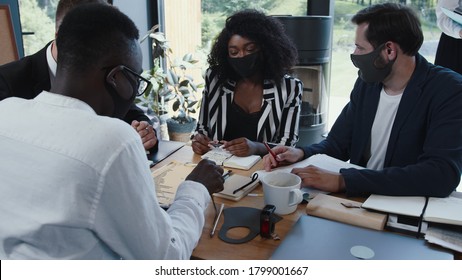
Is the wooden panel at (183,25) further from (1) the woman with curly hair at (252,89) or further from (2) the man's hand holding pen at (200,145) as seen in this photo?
(2) the man's hand holding pen at (200,145)

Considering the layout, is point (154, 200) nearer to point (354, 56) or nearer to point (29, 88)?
point (354, 56)

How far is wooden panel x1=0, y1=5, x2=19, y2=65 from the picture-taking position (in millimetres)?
2143

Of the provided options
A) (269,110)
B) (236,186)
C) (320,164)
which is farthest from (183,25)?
(236,186)

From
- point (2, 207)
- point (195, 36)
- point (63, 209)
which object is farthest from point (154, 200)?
point (195, 36)

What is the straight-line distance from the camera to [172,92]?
131 inches

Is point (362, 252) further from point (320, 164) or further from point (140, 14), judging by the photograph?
point (140, 14)

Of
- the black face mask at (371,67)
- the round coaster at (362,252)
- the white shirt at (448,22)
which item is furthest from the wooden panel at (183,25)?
the round coaster at (362,252)

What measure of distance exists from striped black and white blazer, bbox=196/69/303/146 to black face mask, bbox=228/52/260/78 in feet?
0.33

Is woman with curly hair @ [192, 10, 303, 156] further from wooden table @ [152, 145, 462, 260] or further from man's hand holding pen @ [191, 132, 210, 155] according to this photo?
wooden table @ [152, 145, 462, 260]

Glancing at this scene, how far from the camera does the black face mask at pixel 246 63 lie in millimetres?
1830

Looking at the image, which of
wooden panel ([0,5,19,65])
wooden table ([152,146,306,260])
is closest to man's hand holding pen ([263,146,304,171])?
wooden table ([152,146,306,260])

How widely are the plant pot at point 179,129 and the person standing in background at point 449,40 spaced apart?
1.91m

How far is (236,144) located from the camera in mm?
1534
